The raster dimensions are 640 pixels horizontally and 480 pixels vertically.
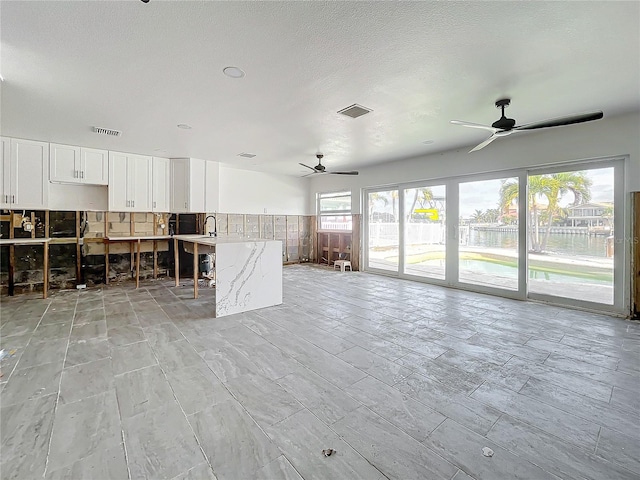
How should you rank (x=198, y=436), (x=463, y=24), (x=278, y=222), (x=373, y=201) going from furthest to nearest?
1. (x=278, y=222)
2. (x=373, y=201)
3. (x=463, y=24)
4. (x=198, y=436)

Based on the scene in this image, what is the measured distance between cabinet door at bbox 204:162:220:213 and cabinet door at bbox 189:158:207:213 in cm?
8

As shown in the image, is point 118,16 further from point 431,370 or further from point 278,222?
point 278,222

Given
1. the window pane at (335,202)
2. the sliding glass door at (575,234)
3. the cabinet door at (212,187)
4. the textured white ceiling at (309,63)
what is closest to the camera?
the textured white ceiling at (309,63)

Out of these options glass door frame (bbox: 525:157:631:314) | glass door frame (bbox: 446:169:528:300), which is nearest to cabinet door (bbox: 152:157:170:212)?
glass door frame (bbox: 446:169:528:300)

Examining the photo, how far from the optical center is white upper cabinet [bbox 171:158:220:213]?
6.44m

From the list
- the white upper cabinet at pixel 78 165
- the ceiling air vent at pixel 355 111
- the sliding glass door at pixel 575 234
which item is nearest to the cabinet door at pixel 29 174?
the white upper cabinet at pixel 78 165

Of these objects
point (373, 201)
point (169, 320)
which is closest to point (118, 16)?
point (169, 320)

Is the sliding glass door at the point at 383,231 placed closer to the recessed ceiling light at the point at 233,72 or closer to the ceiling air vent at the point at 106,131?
the recessed ceiling light at the point at 233,72

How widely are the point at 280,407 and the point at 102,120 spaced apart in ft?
14.7

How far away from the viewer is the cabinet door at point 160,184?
628 centimetres

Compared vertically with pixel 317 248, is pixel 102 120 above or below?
above

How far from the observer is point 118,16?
2029 mm

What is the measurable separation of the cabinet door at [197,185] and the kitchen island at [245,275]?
8.12 feet

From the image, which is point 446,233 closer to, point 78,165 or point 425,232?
point 425,232
